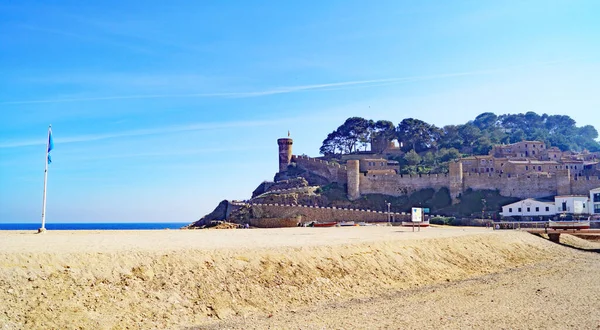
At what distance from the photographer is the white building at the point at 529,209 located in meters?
48.7

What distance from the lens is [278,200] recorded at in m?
57.5

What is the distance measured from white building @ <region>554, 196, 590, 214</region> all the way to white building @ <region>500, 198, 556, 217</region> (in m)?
0.55

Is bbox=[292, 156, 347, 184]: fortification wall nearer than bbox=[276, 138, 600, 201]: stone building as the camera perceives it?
No

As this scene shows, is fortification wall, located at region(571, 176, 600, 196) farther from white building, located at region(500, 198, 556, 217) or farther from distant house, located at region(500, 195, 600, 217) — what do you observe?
white building, located at region(500, 198, 556, 217)

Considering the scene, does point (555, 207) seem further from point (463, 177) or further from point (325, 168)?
point (325, 168)

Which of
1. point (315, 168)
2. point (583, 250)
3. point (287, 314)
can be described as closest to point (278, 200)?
point (315, 168)

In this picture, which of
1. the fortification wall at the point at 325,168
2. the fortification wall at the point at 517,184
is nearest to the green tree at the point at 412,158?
the fortification wall at the point at 325,168

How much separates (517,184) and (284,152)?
104 feet

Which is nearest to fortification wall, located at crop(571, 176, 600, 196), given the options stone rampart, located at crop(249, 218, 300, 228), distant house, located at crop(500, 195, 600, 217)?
distant house, located at crop(500, 195, 600, 217)

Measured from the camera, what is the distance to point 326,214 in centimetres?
5156

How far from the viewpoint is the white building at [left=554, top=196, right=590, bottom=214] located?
47356mm

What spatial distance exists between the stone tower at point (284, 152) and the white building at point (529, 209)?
3271cm

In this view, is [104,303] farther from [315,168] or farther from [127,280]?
[315,168]

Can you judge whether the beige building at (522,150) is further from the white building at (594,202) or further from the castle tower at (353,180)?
the white building at (594,202)
